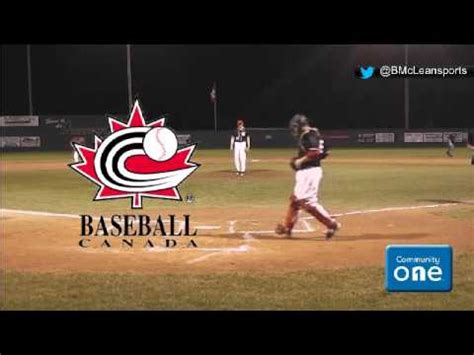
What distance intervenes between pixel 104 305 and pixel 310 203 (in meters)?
3.28

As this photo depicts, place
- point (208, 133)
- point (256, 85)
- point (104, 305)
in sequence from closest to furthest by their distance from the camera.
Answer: point (104, 305)
point (208, 133)
point (256, 85)

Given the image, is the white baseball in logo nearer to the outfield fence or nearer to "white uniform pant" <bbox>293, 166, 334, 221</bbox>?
"white uniform pant" <bbox>293, 166, 334, 221</bbox>

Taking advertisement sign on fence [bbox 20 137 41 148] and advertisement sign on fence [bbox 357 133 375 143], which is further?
advertisement sign on fence [bbox 357 133 375 143]

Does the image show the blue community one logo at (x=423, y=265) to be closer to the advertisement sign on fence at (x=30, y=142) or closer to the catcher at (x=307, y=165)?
the catcher at (x=307, y=165)

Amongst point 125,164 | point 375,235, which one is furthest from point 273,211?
point 125,164

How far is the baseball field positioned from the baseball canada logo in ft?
3.31

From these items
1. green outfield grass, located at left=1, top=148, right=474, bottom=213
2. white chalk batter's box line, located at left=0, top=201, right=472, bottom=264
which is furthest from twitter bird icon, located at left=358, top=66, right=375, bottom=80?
green outfield grass, located at left=1, top=148, right=474, bottom=213

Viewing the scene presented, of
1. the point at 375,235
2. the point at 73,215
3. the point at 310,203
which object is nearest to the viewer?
the point at 310,203

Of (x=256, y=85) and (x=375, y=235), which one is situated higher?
(x=256, y=85)

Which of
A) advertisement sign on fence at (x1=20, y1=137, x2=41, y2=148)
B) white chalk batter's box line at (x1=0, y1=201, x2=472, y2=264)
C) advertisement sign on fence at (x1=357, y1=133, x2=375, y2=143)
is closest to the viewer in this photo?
white chalk batter's box line at (x1=0, y1=201, x2=472, y2=264)

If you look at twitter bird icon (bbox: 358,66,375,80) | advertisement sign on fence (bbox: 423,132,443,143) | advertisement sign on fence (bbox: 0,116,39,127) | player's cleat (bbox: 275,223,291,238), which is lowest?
player's cleat (bbox: 275,223,291,238)

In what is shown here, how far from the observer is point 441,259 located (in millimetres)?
4992

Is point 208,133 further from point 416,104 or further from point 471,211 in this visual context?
point 471,211

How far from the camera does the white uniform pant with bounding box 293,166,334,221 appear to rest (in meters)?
7.52
